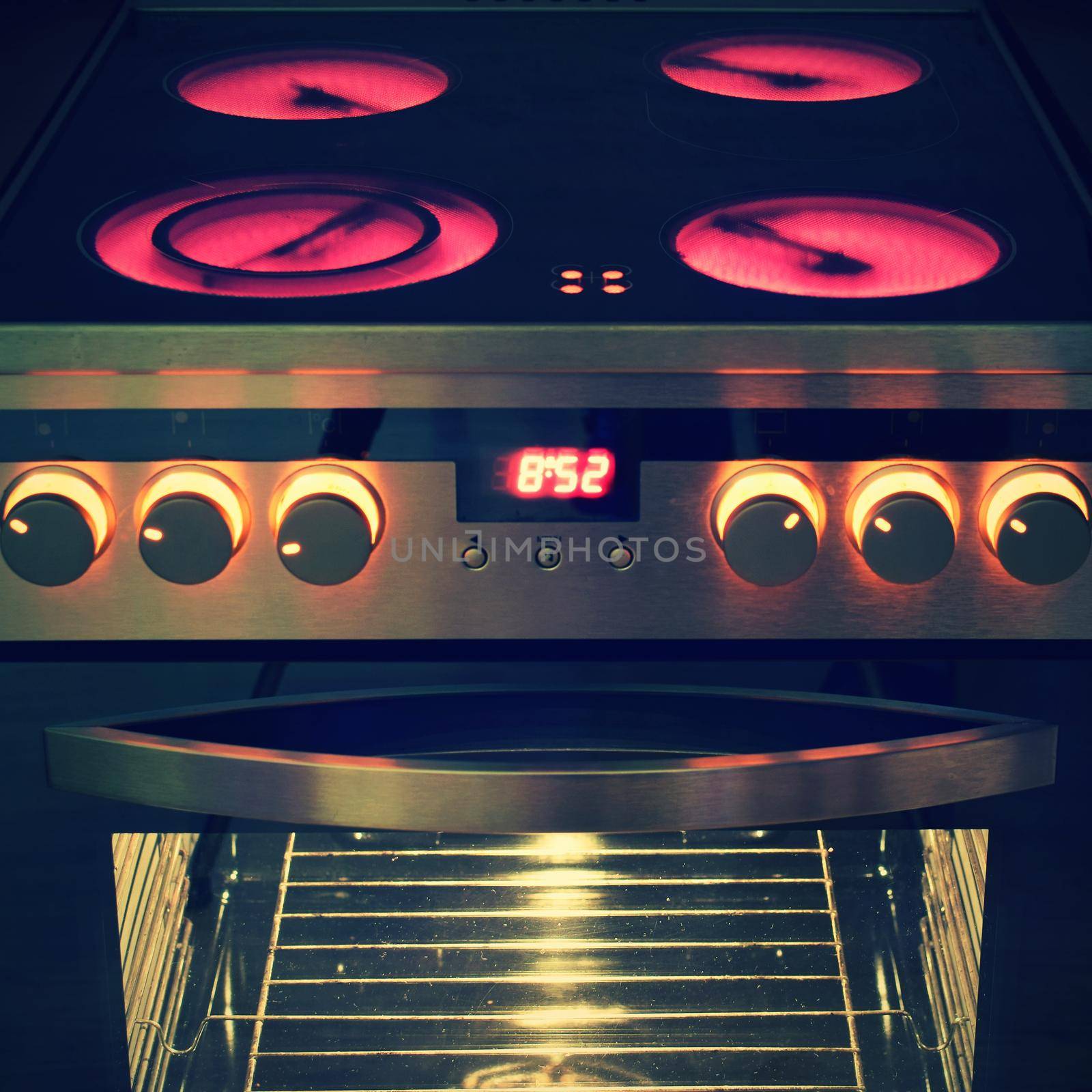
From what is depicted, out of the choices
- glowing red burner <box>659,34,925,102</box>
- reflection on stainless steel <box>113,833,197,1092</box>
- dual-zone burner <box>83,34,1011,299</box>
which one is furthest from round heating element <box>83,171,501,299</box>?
reflection on stainless steel <box>113,833,197,1092</box>

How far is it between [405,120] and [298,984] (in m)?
0.81

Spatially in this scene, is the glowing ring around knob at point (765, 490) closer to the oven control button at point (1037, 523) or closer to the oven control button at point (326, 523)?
the oven control button at point (1037, 523)

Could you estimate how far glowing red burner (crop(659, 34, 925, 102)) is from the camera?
3.80 ft

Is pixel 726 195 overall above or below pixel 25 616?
above

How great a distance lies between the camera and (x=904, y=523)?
2.55 feet

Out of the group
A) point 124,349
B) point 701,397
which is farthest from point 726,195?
point 124,349

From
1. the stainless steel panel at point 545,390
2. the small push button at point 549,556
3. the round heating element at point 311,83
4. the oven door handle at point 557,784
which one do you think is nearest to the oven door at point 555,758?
the oven door handle at point 557,784

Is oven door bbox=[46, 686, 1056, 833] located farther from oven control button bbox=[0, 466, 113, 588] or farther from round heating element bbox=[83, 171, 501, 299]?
round heating element bbox=[83, 171, 501, 299]

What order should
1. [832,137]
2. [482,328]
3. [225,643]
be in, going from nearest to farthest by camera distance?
[482,328] → [225,643] → [832,137]

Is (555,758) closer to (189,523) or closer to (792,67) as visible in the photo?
(189,523)

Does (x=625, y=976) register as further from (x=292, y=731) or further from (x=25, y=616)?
Result: (x=25, y=616)

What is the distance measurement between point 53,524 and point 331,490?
0.18m

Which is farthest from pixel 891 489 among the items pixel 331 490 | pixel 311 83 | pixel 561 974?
pixel 311 83

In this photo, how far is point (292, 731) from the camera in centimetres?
87
